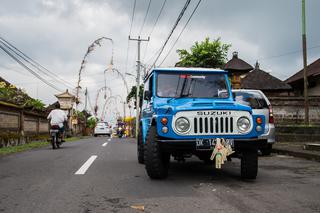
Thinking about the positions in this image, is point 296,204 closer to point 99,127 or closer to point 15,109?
point 15,109

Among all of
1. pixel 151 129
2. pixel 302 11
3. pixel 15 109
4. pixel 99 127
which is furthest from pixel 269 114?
pixel 99 127

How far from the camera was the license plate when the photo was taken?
5695 mm

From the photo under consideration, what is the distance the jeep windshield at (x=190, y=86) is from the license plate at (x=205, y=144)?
162 cm

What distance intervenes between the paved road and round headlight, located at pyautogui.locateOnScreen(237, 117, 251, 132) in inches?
34.8

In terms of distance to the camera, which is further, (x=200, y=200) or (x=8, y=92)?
(x=8, y=92)

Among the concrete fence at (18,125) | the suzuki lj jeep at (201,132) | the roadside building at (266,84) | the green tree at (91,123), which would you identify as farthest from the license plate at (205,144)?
the green tree at (91,123)

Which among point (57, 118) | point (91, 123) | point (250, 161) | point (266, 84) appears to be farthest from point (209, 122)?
point (91, 123)

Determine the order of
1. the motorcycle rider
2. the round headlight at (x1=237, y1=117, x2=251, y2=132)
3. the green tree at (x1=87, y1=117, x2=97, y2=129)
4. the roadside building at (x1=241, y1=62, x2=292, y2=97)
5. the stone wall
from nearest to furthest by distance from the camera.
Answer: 1. the round headlight at (x1=237, y1=117, x2=251, y2=132)
2. the motorcycle rider
3. the stone wall
4. the roadside building at (x1=241, y1=62, x2=292, y2=97)
5. the green tree at (x1=87, y1=117, x2=97, y2=129)

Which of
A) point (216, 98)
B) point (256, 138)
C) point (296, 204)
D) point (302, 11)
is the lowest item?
point (296, 204)

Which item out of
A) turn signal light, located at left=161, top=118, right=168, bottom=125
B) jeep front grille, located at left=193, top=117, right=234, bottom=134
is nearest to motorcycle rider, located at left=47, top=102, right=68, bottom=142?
turn signal light, located at left=161, top=118, right=168, bottom=125

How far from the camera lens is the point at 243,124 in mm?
5914

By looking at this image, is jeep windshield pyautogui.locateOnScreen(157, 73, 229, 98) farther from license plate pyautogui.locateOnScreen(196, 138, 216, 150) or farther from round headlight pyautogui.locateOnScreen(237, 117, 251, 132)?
license plate pyautogui.locateOnScreen(196, 138, 216, 150)

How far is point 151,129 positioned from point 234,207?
2263 millimetres

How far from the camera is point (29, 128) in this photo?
21.2 metres
